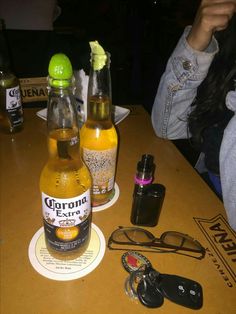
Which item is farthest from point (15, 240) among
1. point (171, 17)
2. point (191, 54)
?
point (171, 17)

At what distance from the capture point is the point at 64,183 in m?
0.41

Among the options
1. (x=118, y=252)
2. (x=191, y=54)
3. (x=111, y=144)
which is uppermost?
(x=191, y=54)

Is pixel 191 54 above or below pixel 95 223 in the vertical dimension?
above

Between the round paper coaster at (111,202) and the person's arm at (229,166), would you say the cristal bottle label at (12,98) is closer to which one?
the round paper coaster at (111,202)

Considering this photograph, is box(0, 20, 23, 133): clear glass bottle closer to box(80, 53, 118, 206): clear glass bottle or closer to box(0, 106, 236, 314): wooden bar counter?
box(0, 106, 236, 314): wooden bar counter

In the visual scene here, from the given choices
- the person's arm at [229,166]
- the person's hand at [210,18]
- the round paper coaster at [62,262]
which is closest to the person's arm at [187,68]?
the person's hand at [210,18]

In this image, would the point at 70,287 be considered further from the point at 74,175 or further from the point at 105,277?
the point at 74,175

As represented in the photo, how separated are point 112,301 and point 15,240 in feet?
0.70

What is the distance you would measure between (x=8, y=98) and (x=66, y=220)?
0.50m

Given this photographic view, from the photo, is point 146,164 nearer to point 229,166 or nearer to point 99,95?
point 99,95

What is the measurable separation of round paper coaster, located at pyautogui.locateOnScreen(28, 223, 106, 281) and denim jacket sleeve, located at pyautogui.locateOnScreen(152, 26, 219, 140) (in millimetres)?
483

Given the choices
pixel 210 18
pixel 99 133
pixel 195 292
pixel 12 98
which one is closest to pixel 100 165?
pixel 99 133

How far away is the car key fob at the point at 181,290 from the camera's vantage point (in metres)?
0.42

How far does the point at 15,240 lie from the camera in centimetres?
50
